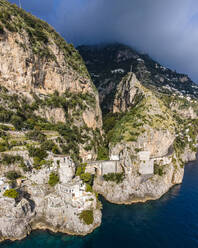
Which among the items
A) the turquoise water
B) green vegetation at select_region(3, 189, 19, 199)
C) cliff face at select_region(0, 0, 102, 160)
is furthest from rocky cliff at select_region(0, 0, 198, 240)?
the turquoise water

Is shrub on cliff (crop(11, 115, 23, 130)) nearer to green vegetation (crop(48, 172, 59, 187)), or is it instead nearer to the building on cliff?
green vegetation (crop(48, 172, 59, 187))

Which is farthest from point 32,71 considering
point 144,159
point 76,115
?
point 144,159

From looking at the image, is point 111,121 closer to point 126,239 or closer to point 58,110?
point 58,110

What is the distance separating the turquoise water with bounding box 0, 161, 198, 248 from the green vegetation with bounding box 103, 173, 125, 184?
6228 millimetres

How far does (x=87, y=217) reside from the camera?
1141 inches

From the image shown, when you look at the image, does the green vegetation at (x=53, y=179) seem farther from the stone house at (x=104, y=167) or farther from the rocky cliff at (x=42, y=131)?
the stone house at (x=104, y=167)

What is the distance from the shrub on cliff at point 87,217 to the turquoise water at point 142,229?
218cm

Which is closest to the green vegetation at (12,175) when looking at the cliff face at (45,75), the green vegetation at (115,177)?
the cliff face at (45,75)

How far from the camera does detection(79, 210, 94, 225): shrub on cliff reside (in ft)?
94.2

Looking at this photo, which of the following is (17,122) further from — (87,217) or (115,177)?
(115,177)

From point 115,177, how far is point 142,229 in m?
14.3

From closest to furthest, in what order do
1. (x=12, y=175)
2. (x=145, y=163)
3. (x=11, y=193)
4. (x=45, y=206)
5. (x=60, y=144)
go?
(x=11, y=193), (x=12, y=175), (x=45, y=206), (x=60, y=144), (x=145, y=163)

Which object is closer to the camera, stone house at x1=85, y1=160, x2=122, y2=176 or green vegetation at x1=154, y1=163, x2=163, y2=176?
stone house at x1=85, y1=160, x2=122, y2=176

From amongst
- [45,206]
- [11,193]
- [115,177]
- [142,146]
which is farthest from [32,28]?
[115,177]
